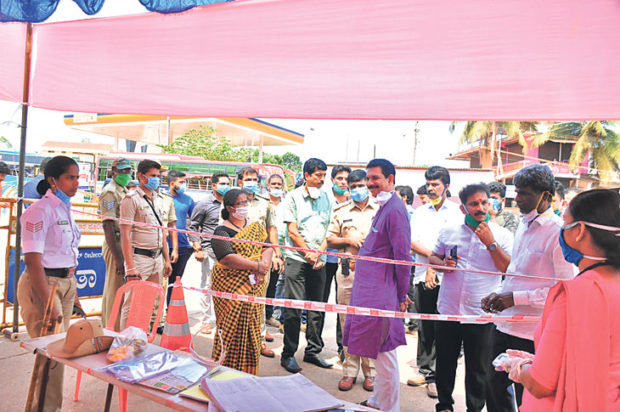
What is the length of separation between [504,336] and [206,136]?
22.2m

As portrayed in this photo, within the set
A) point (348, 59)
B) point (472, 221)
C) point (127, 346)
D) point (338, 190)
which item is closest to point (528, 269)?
point (472, 221)

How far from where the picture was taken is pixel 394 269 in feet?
10.4

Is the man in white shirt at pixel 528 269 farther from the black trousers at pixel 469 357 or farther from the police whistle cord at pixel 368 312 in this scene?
the black trousers at pixel 469 357

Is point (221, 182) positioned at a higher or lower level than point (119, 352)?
higher

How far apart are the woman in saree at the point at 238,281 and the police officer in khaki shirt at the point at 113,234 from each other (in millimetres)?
1482

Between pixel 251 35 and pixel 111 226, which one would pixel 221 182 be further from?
pixel 251 35

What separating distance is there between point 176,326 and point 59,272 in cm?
110

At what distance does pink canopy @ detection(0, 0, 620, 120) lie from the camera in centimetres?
218

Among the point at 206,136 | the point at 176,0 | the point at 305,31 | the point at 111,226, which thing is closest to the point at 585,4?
the point at 305,31

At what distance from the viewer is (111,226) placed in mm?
4223

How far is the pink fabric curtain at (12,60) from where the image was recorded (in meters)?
3.49

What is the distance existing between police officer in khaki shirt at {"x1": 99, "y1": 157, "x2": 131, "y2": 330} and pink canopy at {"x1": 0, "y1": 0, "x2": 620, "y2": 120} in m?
1.05

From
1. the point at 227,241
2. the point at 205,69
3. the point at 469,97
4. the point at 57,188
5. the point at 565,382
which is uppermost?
the point at 205,69

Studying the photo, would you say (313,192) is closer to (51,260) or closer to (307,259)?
(307,259)
